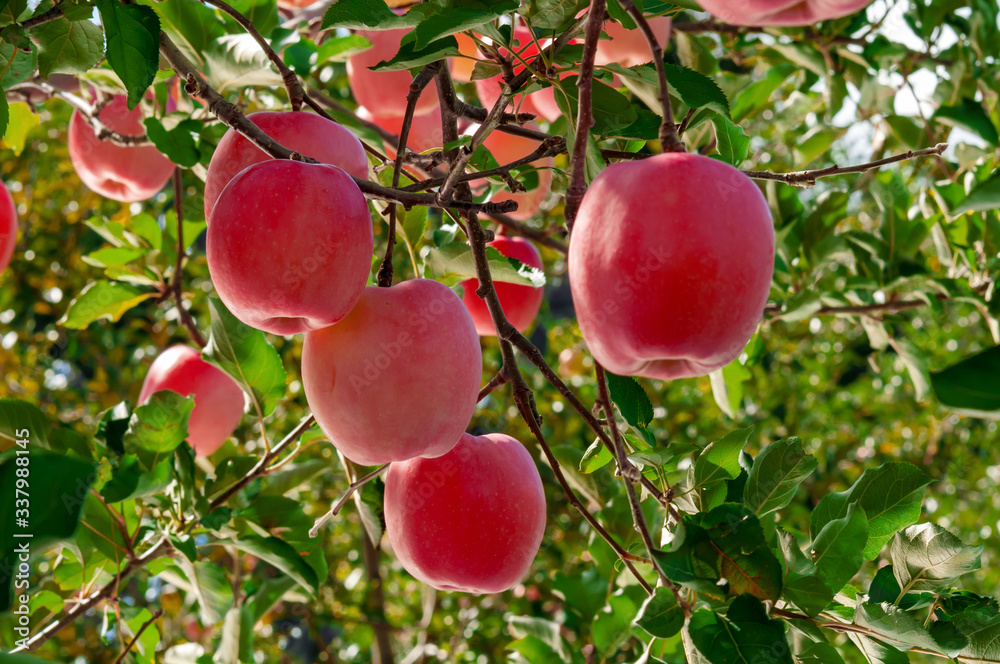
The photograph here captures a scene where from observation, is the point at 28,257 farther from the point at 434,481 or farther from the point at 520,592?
the point at 434,481

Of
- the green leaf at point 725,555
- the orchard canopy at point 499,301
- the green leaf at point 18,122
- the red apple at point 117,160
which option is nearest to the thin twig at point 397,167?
the orchard canopy at point 499,301

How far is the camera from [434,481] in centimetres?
96

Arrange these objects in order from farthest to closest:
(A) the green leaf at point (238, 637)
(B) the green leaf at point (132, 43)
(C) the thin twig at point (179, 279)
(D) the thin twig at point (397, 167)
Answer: (C) the thin twig at point (179, 279), (A) the green leaf at point (238, 637), (D) the thin twig at point (397, 167), (B) the green leaf at point (132, 43)

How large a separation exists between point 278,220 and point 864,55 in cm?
148

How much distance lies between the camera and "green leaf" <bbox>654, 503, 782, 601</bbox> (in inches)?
25.5

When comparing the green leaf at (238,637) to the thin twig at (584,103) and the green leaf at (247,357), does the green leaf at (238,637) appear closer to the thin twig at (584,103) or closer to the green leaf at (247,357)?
the green leaf at (247,357)

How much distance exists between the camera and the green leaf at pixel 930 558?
782mm

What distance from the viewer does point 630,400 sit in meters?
0.87

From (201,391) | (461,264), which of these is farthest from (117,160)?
(461,264)

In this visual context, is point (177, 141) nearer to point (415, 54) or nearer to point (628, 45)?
point (415, 54)

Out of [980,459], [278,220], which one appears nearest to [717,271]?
[278,220]

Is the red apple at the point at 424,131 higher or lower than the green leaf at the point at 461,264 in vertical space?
lower

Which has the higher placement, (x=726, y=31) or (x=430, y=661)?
(x=726, y=31)

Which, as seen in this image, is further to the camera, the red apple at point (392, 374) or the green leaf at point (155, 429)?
the green leaf at point (155, 429)
